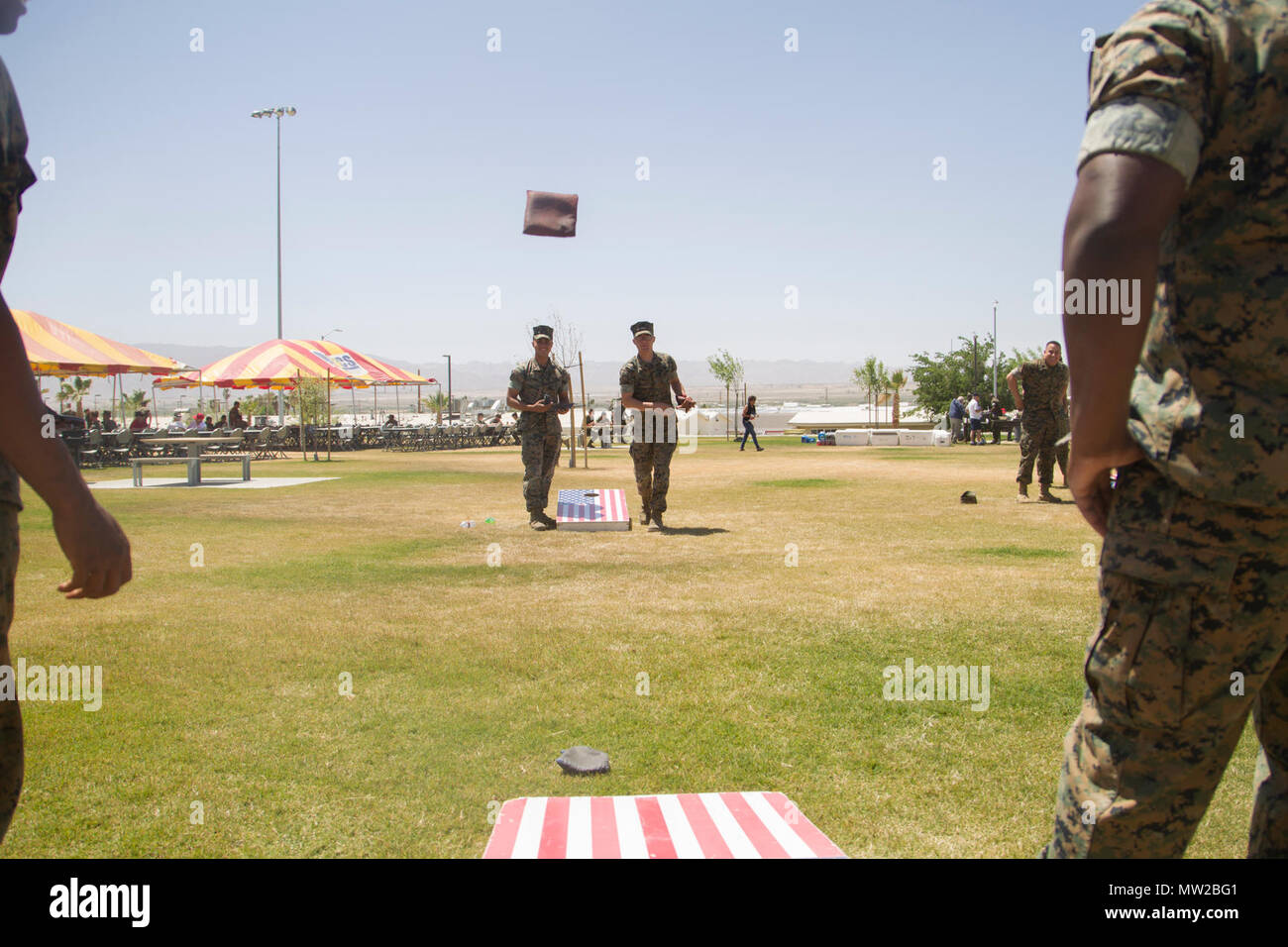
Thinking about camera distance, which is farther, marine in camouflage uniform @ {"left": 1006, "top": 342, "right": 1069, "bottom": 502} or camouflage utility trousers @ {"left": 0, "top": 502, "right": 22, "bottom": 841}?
marine in camouflage uniform @ {"left": 1006, "top": 342, "right": 1069, "bottom": 502}

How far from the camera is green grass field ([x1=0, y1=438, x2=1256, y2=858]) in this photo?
3480 mm

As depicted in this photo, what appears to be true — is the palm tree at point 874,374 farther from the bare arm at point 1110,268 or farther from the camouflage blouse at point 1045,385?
the bare arm at point 1110,268

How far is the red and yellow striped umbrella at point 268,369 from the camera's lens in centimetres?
3422

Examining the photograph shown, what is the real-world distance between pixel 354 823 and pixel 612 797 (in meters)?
A: 0.96

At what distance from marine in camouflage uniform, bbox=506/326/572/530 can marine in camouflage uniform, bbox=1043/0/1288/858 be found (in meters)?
9.81

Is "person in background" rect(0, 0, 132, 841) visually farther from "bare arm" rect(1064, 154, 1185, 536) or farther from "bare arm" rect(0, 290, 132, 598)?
"bare arm" rect(1064, 154, 1185, 536)

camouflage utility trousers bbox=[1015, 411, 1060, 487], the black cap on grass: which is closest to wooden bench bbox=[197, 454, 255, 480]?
camouflage utility trousers bbox=[1015, 411, 1060, 487]

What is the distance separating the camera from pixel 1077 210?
1855 mm

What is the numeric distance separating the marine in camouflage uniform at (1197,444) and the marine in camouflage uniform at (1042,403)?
40.7 ft

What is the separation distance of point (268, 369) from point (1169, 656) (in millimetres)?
36637

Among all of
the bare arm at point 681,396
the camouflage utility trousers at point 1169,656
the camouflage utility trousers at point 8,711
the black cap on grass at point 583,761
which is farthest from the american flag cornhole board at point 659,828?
the bare arm at point 681,396
